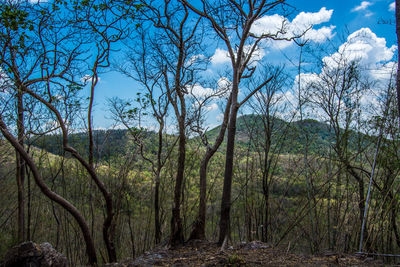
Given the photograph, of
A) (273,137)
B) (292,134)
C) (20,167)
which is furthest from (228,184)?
Result: (20,167)

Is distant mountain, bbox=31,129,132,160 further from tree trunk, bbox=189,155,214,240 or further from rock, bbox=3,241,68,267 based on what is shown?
rock, bbox=3,241,68,267

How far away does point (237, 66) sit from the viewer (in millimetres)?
4215

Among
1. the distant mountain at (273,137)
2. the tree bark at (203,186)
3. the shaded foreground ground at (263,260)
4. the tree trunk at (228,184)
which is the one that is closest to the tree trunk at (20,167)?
the distant mountain at (273,137)

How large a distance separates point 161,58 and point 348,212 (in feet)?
19.0

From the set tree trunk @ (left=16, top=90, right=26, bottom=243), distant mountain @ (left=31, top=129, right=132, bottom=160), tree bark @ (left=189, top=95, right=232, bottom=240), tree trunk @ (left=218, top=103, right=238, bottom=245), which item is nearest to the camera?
tree trunk @ (left=218, top=103, right=238, bottom=245)

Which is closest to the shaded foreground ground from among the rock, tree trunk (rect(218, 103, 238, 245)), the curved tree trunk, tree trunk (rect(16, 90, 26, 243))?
tree trunk (rect(218, 103, 238, 245))

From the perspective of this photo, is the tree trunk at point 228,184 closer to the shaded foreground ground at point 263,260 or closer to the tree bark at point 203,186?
the shaded foreground ground at point 263,260

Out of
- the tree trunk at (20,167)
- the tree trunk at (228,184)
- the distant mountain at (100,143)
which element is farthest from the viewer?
the distant mountain at (100,143)

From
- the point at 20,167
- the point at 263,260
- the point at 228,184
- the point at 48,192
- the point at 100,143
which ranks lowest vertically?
the point at 263,260

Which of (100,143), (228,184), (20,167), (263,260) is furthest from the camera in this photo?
(100,143)

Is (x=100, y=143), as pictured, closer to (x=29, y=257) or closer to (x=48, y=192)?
(x=48, y=192)

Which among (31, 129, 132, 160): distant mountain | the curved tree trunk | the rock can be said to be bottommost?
the rock

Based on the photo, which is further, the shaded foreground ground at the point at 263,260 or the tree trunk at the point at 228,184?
the tree trunk at the point at 228,184

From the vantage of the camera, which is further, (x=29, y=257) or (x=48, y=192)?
(x=48, y=192)
